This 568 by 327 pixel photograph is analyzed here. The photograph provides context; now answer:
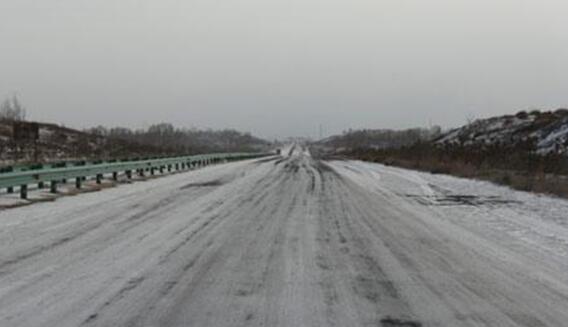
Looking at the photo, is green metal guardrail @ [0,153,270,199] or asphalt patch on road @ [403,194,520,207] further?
asphalt patch on road @ [403,194,520,207]

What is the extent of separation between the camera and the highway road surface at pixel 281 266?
6734mm

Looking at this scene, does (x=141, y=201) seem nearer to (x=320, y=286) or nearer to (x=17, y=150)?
(x=320, y=286)

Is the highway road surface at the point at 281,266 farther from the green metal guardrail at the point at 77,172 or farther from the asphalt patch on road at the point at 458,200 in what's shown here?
the asphalt patch on road at the point at 458,200

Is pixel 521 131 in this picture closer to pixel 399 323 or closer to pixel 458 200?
pixel 458 200

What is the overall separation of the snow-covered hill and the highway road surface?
3270 centimetres

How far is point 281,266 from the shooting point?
9.23 m

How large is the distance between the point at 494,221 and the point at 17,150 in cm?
4904

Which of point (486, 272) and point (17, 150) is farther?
point (17, 150)

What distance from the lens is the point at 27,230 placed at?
1300 cm

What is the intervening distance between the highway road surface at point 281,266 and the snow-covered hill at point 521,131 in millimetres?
32699

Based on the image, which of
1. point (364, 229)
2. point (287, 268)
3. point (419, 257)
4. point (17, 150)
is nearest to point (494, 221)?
point (364, 229)

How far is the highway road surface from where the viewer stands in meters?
6.73

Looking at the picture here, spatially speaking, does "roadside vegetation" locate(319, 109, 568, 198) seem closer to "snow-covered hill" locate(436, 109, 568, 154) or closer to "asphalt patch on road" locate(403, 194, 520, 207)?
"snow-covered hill" locate(436, 109, 568, 154)

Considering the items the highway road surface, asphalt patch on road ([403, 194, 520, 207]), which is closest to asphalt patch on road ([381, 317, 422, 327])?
the highway road surface
